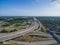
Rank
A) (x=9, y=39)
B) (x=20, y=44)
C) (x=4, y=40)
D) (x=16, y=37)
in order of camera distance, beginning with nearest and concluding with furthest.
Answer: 1. (x=20, y=44)
2. (x=4, y=40)
3. (x=9, y=39)
4. (x=16, y=37)

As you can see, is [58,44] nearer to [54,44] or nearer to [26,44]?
[54,44]

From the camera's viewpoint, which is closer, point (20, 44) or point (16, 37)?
point (20, 44)

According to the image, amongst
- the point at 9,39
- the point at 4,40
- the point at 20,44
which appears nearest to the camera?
the point at 20,44

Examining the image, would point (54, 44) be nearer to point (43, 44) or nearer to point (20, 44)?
point (43, 44)

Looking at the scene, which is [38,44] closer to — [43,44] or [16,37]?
[43,44]

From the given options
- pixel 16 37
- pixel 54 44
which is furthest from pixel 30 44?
pixel 16 37

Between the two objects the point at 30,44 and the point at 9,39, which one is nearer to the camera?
the point at 30,44

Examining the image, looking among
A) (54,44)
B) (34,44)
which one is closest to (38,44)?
(34,44)
